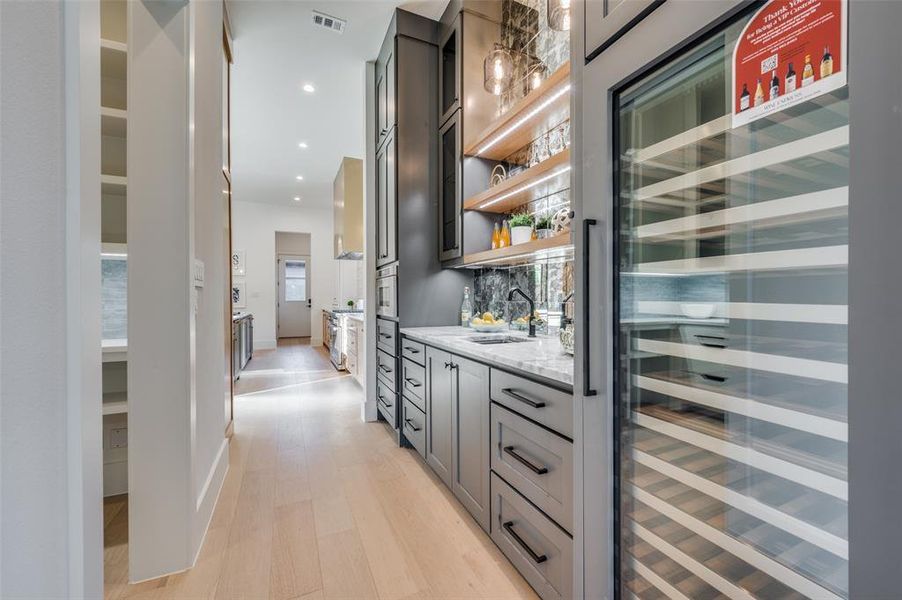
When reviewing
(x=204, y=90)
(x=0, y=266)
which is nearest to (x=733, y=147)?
(x=0, y=266)

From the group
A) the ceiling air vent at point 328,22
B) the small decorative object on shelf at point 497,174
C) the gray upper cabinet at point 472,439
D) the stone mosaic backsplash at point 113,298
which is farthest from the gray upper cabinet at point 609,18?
the ceiling air vent at point 328,22

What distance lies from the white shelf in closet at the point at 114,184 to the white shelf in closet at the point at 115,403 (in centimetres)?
106

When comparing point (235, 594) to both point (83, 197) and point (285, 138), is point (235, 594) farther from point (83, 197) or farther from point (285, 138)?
point (285, 138)

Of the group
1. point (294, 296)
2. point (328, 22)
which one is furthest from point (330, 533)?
point (294, 296)

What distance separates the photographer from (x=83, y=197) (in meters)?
0.66

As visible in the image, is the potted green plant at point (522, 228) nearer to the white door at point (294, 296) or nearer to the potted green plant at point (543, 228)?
the potted green plant at point (543, 228)

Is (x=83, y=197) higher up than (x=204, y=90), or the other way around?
(x=204, y=90)

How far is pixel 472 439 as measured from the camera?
5.65ft

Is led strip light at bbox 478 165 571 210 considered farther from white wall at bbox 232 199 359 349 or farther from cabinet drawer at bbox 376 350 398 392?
white wall at bbox 232 199 359 349

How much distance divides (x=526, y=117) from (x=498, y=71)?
68cm

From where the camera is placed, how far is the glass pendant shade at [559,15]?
78.0 inches

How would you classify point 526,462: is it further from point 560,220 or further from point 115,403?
point 115,403

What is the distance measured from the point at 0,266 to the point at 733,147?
125 cm

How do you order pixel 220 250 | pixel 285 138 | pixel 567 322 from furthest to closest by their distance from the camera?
1. pixel 285 138
2. pixel 220 250
3. pixel 567 322
